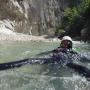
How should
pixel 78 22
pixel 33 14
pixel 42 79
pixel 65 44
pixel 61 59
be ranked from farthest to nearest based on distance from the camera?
pixel 33 14 < pixel 78 22 < pixel 65 44 < pixel 61 59 < pixel 42 79

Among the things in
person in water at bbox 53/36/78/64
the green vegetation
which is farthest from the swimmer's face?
the green vegetation

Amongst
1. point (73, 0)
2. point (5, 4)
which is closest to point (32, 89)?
point (5, 4)

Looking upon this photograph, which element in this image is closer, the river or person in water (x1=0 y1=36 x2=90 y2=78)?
the river

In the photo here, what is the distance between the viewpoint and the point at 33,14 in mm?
32312

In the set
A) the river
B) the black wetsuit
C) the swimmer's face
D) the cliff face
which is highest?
the cliff face

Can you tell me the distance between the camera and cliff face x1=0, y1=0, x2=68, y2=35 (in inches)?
1156

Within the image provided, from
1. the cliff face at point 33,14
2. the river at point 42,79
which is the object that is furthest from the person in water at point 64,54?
the cliff face at point 33,14

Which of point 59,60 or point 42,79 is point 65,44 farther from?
point 42,79

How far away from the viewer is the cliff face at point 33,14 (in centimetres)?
2938

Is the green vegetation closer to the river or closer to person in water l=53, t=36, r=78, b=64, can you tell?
person in water l=53, t=36, r=78, b=64

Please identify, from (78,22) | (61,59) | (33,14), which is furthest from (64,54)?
(33,14)

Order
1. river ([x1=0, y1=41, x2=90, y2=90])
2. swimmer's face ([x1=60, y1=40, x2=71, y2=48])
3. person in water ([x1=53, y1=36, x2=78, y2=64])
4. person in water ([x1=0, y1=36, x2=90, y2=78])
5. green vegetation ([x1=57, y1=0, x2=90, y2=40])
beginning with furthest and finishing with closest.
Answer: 1. green vegetation ([x1=57, y1=0, x2=90, y2=40])
2. swimmer's face ([x1=60, y1=40, x2=71, y2=48])
3. person in water ([x1=53, y1=36, x2=78, y2=64])
4. person in water ([x1=0, y1=36, x2=90, y2=78])
5. river ([x1=0, y1=41, x2=90, y2=90])

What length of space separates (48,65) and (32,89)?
2481 mm

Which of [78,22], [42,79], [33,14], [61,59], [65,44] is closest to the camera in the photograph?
[42,79]
